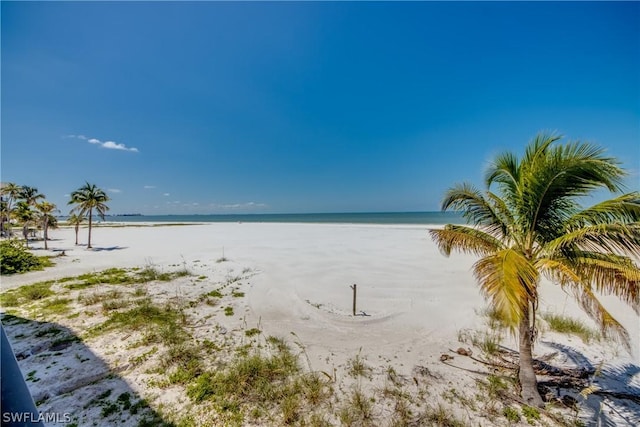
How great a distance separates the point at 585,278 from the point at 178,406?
23.6 ft

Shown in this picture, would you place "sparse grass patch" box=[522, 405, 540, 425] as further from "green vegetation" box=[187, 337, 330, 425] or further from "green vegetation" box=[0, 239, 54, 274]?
"green vegetation" box=[0, 239, 54, 274]

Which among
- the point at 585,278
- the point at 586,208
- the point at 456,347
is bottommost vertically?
the point at 456,347

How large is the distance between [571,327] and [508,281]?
21.9 ft

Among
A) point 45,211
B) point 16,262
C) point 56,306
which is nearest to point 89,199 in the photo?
point 45,211

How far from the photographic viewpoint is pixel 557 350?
6.66 m

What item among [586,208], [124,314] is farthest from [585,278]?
[124,314]

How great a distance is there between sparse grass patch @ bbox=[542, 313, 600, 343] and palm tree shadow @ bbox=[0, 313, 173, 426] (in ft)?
33.6

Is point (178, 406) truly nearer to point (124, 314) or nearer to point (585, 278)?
point (124, 314)

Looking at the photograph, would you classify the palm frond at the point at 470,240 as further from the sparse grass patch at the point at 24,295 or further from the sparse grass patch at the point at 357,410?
the sparse grass patch at the point at 24,295

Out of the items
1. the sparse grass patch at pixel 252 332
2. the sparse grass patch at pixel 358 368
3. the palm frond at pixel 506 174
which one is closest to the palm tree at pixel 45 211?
the sparse grass patch at pixel 252 332

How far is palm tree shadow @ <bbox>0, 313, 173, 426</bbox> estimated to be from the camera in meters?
4.20

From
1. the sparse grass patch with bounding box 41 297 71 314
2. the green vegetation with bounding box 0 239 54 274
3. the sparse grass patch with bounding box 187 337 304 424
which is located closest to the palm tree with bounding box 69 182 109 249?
the green vegetation with bounding box 0 239 54 274

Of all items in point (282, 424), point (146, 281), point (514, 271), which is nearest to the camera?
point (514, 271)

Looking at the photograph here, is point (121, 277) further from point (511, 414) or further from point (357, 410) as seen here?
point (511, 414)
